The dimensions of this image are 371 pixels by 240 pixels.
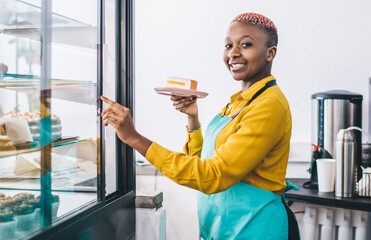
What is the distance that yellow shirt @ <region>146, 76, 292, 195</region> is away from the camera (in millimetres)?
1119

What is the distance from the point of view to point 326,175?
6.80 ft

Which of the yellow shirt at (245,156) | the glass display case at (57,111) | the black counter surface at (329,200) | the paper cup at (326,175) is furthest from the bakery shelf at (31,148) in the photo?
the paper cup at (326,175)

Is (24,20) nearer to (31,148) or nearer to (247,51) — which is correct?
(31,148)

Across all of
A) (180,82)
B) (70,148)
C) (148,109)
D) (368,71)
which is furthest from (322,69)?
(70,148)

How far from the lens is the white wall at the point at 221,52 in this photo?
2.46 metres

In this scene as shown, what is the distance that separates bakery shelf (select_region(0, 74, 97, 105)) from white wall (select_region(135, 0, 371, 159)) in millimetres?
1476

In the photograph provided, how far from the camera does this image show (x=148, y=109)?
9.31 ft

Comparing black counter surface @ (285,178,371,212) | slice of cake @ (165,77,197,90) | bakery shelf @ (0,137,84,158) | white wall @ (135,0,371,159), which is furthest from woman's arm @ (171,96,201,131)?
white wall @ (135,0,371,159)

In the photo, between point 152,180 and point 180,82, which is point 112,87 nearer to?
point 180,82

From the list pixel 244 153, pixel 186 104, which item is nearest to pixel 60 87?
pixel 186 104

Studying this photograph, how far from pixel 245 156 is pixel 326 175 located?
114cm

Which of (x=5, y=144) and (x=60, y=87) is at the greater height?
(x=60, y=87)

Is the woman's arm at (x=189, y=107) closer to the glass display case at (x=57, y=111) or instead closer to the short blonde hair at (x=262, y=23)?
the glass display case at (x=57, y=111)

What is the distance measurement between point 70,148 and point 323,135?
1.54 m
